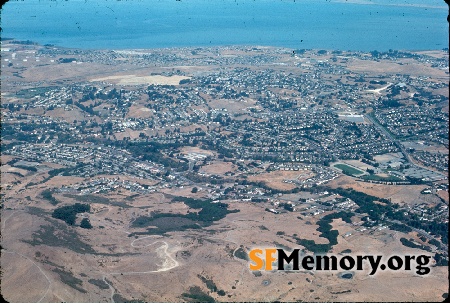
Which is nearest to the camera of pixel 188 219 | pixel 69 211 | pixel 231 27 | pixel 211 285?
pixel 211 285

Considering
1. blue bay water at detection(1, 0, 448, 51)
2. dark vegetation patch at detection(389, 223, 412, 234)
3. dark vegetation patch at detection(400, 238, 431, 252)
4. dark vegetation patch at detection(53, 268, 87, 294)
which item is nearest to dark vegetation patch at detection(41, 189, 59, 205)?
dark vegetation patch at detection(53, 268, 87, 294)

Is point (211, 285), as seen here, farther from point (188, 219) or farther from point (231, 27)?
point (231, 27)

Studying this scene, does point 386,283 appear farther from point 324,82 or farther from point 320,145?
point 324,82

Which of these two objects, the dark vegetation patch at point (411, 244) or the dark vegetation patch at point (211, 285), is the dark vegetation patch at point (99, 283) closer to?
the dark vegetation patch at point (211, 285)

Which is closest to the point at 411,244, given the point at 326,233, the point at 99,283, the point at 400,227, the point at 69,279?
the point at 400,227

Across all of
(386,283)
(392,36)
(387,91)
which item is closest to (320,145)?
(387,91)

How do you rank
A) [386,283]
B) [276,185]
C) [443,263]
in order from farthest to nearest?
[276,185], [443,263], [386,283]

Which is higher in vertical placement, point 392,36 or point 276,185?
point 392,36
